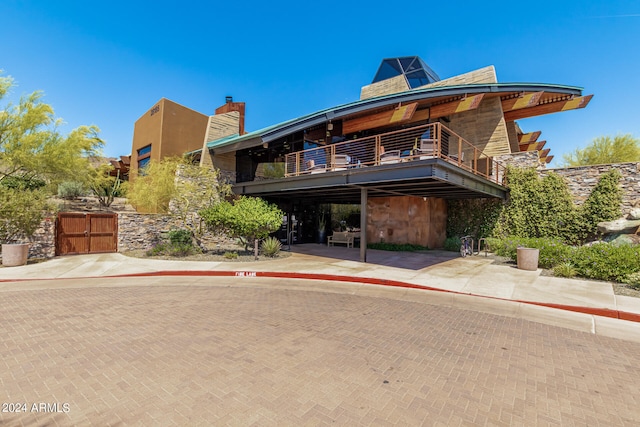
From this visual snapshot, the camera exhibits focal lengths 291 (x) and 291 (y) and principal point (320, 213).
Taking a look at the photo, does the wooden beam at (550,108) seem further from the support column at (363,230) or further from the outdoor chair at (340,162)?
the support column at (363,230)

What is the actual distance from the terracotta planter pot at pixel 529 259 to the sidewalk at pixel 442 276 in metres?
0.35

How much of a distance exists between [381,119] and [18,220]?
52.8 feet

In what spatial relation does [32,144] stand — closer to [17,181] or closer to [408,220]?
[17,181]

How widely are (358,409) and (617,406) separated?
8.60 ft

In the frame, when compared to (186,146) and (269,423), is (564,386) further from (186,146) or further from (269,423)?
(186,146)

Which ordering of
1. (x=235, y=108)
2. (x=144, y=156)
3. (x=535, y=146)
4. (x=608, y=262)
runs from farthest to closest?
(x=535, y=146) → (x=235, y=108) → (x=144, y=156) → (x=608, y=262)

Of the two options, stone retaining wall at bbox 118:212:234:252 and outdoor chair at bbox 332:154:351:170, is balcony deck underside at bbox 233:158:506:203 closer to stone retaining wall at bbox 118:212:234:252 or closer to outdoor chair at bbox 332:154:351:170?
outdoor chair at bbox 332:154:351:170

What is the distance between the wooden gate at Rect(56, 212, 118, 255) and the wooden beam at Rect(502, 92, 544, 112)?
2183cm

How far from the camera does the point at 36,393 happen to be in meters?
2.97

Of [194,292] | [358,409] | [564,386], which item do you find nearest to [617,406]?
[564,386]

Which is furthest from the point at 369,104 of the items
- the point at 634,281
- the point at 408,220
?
the point at 634,281

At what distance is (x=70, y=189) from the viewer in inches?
821

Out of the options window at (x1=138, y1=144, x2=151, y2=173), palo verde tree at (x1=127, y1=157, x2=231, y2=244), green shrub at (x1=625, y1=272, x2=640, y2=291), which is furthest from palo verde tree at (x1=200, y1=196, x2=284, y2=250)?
green shrub at (x1=625, y1=272, x2=640, y2=291)

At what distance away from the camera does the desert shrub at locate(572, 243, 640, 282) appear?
26.2 ft
